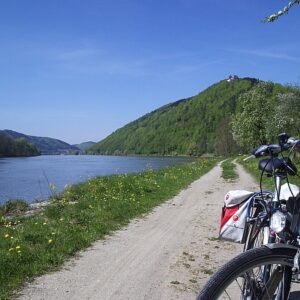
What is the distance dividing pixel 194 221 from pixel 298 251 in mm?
7876

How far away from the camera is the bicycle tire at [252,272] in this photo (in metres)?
2.93

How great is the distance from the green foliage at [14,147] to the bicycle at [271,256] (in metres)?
121

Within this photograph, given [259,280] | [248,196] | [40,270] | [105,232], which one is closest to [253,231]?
[248,196]

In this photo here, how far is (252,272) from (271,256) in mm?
198

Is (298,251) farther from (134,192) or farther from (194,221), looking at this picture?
(134,192)

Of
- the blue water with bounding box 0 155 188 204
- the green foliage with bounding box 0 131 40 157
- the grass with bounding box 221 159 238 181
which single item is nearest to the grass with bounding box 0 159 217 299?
the blue water with bounding box 0 155 188 204

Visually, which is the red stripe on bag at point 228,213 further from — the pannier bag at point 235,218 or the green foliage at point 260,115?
the green foliage at point 260,115

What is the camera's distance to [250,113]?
5847 cm

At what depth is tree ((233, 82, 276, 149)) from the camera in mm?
56219

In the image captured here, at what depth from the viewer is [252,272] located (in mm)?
3150

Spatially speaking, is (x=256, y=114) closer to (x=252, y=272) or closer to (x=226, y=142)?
(x=226, y=142)

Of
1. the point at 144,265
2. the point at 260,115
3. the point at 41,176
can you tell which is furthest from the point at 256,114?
the point at 144,265

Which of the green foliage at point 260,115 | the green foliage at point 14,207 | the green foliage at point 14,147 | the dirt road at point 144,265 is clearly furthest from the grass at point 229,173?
the green foliage at point 14,147

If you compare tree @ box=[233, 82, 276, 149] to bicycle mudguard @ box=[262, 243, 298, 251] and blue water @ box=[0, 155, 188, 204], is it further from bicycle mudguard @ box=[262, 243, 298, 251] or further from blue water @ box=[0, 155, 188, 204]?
bicycle mudguard @ box=[262, 243, 298, 251]
